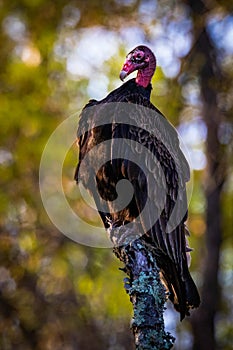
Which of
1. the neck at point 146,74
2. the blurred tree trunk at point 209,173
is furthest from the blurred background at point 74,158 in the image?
the neck at point 146,74

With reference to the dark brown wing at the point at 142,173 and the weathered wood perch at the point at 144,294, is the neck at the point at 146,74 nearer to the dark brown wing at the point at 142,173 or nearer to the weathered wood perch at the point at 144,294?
the dark brown wing at the point at 142,173

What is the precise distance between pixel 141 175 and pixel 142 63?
0.95m

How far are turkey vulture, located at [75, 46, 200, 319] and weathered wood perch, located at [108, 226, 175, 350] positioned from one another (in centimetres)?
28

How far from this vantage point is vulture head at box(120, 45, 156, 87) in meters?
5.52

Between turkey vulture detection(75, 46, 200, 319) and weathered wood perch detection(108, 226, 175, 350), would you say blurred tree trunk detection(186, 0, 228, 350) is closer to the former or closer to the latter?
turkey vulture detection(75, 46, 200, 319)

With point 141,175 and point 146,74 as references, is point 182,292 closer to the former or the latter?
point 141,175

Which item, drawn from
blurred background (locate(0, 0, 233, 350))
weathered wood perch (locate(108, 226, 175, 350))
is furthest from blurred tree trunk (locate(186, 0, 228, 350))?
A: weathered wood perch (locate(108, 226, 175, 350))

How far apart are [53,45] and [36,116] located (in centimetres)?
110

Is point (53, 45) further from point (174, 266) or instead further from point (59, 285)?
point (174, 266)

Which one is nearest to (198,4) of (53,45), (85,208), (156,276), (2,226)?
(53,45)

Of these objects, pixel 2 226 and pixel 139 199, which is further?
pixel 2 226

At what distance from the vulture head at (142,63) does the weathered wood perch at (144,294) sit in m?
1.35

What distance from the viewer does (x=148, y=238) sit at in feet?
16.5

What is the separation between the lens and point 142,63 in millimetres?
5551
